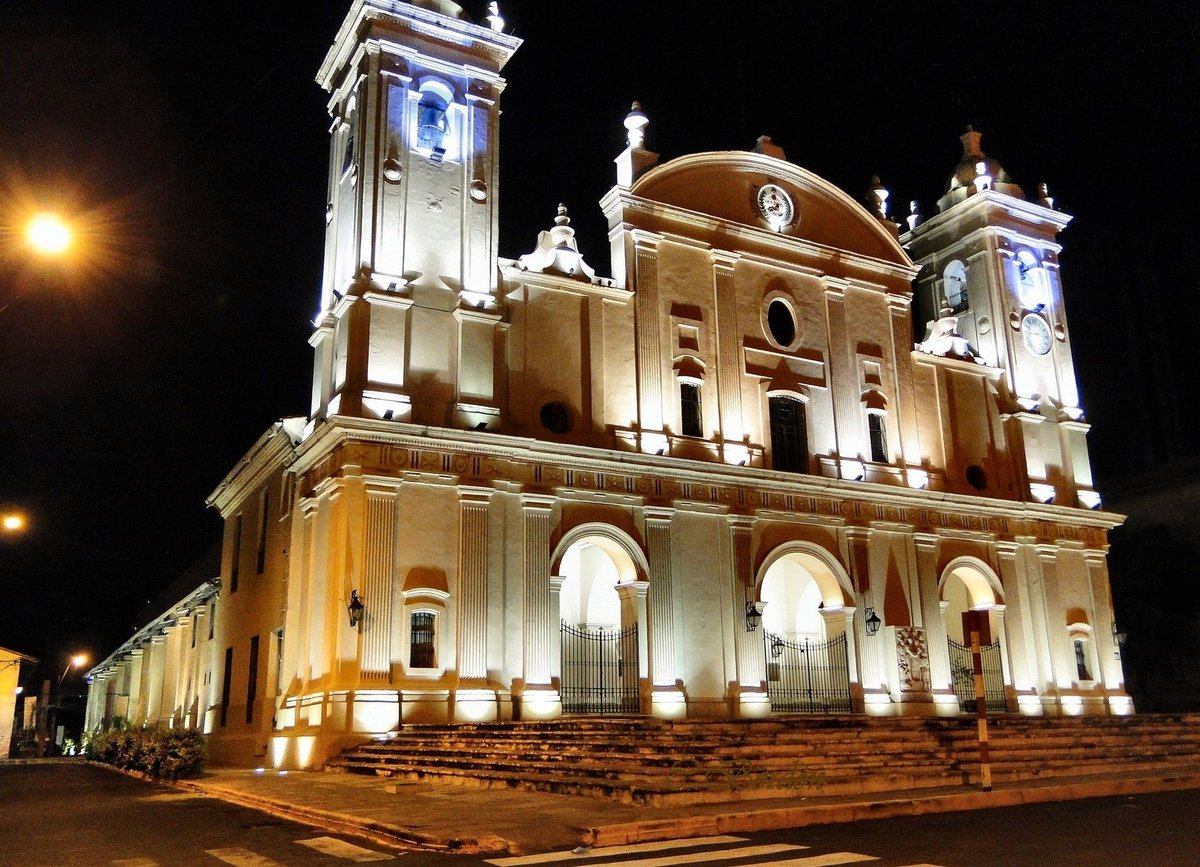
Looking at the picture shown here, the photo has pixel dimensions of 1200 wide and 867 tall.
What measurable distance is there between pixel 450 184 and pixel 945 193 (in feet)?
59.1

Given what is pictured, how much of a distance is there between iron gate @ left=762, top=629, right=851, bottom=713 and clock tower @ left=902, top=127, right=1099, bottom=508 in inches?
328

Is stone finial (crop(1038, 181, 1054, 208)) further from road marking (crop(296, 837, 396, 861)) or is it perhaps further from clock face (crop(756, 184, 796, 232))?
road marking (crop(296, 837, 396, 861))

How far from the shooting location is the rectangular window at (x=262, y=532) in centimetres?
2803

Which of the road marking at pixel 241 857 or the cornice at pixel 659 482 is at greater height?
the cornice at pixel 659 482

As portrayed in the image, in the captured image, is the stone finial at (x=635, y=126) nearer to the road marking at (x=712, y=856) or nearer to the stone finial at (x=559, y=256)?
the stone finial at (x=559, y=256)

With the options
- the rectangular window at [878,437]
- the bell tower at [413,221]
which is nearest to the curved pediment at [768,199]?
the bell tower at [413,221]

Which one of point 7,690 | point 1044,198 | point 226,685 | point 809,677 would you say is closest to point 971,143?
Result: point 1044,198

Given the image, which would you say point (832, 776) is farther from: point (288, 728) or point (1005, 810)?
point (288, 728)

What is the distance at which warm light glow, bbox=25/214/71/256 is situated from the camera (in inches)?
384

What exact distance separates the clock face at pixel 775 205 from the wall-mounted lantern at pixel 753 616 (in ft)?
33.9

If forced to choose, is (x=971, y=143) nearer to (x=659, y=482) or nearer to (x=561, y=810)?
(x=659, y=482)

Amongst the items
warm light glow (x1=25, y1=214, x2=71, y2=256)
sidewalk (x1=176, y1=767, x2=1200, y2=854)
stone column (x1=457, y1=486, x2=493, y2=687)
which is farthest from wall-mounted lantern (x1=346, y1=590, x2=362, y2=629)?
warm light glow (x1=25, y1=214, x2=71, y2=256)

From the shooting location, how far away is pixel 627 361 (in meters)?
25.9

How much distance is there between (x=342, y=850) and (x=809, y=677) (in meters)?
18.9
